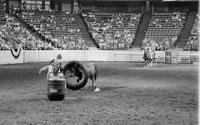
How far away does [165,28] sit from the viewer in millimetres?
51438

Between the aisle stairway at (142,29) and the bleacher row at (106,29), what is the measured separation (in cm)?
51

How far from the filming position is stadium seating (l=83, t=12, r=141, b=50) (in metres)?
49.1

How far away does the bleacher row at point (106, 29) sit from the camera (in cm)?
4828

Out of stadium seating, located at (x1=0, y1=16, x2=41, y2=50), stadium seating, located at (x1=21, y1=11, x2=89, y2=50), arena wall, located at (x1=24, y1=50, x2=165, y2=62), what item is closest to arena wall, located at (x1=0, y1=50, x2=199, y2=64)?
arena wall, located at (x1=24, y1=50, x2=165, y2=62)

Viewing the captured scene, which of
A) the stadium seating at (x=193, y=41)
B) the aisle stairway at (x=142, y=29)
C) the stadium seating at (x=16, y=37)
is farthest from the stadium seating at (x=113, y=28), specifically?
the stadium seating at (x=16, y=37)

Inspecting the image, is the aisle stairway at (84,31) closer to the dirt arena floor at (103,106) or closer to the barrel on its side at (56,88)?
the dirt arena floor at (103,106)

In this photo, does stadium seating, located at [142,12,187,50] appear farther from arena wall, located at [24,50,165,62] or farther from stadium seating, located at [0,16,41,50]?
stadium seating, located at [0,16,41,50]

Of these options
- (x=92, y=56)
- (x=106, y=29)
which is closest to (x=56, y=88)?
(x=92, y=56)

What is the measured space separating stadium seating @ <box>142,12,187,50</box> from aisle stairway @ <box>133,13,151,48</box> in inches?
22.1

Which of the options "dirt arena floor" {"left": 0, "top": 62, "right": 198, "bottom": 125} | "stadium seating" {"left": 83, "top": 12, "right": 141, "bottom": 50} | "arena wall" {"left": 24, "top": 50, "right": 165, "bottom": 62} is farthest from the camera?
"stadium seating" {"left": 83, "top": 12, "right": 141, "bottom": 50}

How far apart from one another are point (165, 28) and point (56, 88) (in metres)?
39.9

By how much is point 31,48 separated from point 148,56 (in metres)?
14.1

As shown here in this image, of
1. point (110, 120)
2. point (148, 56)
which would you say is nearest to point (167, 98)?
point (110, 120)

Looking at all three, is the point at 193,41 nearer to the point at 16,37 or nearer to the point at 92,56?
the point at 92,56
